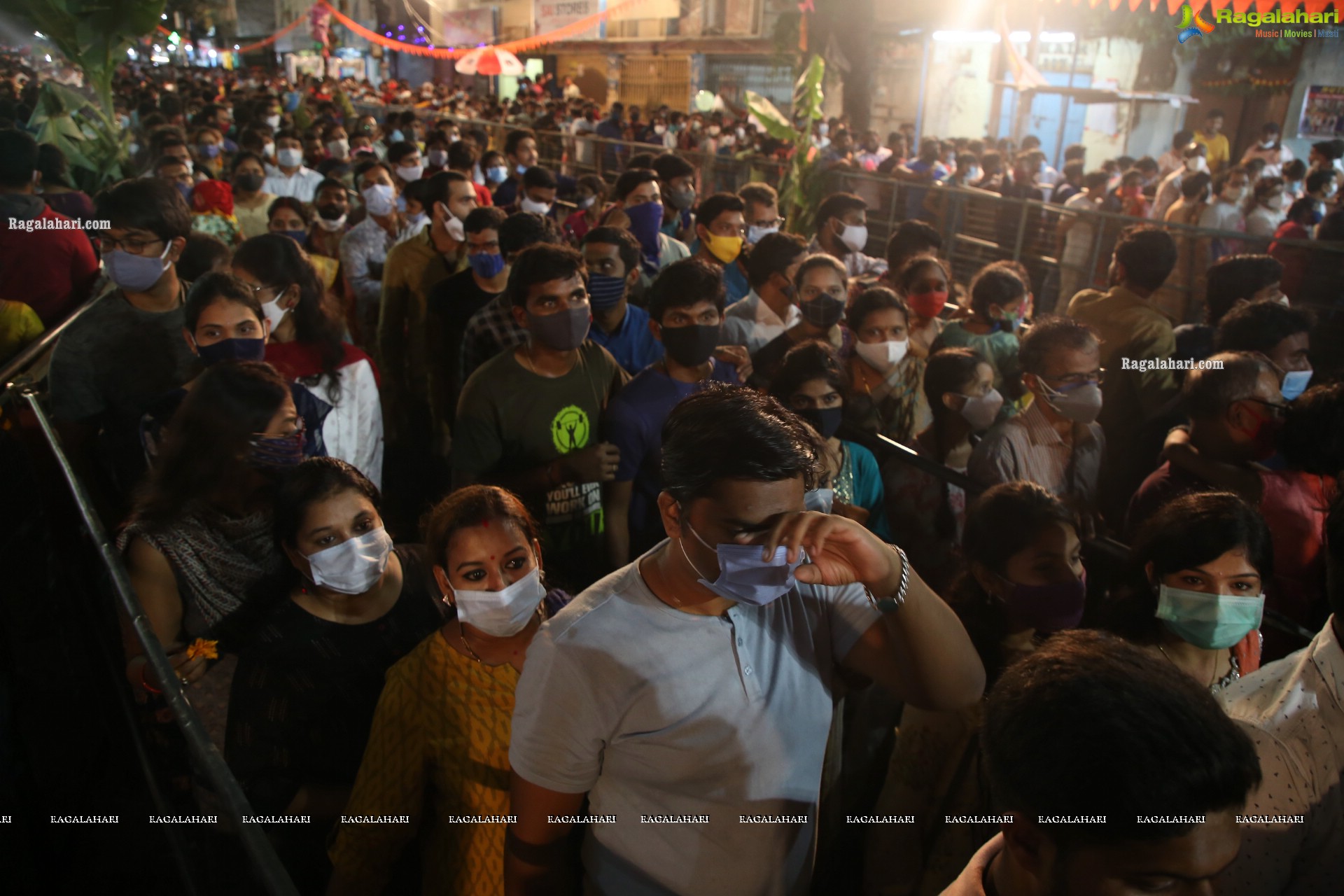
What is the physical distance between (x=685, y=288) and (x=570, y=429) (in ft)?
2.17

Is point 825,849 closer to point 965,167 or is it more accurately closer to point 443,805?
point 443,805

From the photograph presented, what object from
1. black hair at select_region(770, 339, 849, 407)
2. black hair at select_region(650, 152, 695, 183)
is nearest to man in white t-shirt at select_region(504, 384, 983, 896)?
black hair at select_region(770, 339, 849, 407)

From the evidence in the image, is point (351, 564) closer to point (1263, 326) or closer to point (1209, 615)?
point (1209, 615)

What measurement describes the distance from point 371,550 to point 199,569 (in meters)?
0.50

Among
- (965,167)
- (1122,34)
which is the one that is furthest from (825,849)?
(1122,34)

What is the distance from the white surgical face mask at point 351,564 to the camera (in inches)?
88.4

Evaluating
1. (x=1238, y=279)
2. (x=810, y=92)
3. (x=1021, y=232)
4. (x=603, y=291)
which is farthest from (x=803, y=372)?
(x=810, y=92)

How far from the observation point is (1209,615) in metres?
2.03

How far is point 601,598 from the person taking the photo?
5.09 feet

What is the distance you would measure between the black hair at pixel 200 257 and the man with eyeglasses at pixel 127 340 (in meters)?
0.77

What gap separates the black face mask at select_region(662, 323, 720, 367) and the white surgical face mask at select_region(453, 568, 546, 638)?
122 centimetres

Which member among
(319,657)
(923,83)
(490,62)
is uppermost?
(490,62)

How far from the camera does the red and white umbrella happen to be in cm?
2177

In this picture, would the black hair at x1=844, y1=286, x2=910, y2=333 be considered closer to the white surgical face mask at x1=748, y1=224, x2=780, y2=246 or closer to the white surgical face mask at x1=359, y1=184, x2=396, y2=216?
the white surgical face mask at x1=748, y1=224, x2=780, y2=246
